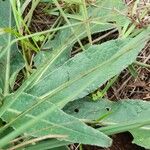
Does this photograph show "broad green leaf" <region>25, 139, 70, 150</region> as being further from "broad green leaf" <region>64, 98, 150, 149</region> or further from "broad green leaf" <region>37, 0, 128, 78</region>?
"broad green leaf" <region>37, 0, 128, 78</region>

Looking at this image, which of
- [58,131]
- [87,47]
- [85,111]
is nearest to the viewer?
[58,131]

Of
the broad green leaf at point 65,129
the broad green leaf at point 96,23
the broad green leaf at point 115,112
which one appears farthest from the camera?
the broad green leaf at point 96,23

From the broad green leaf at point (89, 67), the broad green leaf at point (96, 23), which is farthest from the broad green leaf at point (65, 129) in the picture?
the broad green leaf at point (96, 23)

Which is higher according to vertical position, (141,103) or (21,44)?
(21,44)

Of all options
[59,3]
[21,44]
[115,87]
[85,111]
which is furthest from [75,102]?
[59,3]

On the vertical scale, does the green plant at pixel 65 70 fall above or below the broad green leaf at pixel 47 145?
above

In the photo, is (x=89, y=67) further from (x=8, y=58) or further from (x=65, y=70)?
(x=8, y=58)

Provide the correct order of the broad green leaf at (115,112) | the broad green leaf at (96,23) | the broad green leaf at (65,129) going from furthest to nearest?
the broad green leaf at (96,23), the broad green leaf at (115,112), the broad green leaf at (65,129)

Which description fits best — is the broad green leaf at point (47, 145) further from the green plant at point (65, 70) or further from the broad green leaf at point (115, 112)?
the broad green leaf at point (115, 112)

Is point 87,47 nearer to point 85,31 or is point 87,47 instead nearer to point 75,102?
point 85,31
